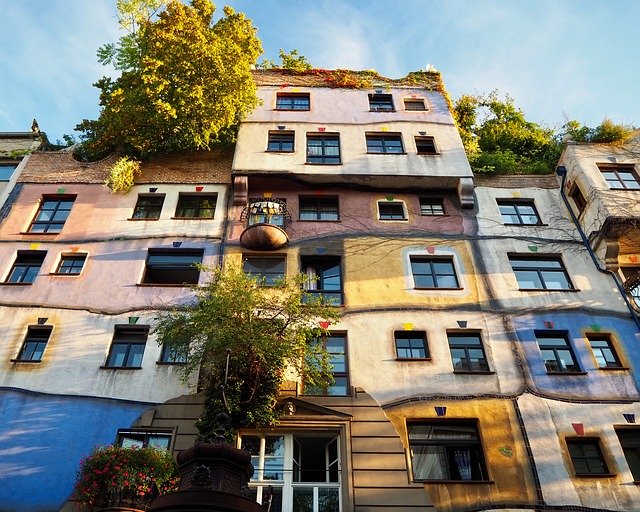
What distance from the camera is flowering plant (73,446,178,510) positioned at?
10227 mm

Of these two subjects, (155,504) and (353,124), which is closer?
(155,504)

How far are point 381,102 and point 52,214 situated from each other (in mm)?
12804

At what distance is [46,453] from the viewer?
12102mm

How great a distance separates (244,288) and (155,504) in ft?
22.3

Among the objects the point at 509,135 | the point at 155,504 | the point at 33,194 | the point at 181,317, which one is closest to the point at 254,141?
the point at 33,194

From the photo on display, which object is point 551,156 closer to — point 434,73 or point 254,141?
point 434,73

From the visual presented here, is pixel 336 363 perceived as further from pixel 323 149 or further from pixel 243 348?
pixel 323 149

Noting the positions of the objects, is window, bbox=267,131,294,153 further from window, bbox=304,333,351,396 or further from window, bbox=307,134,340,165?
window, bbox=304,333,351,396

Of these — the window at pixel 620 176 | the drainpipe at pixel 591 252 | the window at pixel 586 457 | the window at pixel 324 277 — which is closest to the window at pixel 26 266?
the window at pixel 324 277

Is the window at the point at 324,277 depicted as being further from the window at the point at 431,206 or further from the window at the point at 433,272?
the window at the point at 431,206

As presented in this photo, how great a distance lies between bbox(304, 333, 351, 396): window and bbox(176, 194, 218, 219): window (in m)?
5.89

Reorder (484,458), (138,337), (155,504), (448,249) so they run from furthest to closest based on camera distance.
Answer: (448,249)
(138,337)
(484,458)
(155,504)

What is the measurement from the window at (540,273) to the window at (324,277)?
17.2 feet

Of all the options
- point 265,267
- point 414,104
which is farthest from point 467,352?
point 414,104
